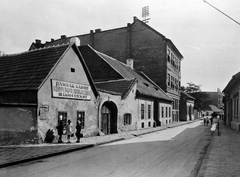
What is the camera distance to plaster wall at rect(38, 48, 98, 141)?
1358 centimetres

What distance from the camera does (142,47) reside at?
37312 millimetres

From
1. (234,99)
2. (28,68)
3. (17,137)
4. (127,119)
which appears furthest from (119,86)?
(17,137)

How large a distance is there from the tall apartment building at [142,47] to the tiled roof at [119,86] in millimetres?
13942

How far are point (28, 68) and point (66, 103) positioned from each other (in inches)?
125

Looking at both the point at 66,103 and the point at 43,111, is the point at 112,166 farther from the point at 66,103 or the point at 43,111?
the point at 66,103

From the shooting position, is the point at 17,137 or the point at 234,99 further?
the point at 234,99

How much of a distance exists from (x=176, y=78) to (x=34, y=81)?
3405 centimetres

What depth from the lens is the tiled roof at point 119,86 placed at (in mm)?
22953

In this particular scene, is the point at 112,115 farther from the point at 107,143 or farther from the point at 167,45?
the point at 167,45

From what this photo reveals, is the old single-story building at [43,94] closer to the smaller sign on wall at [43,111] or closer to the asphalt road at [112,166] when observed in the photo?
the smaller sign on wall at [43,111]

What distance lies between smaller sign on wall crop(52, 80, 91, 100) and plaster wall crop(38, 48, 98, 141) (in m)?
0.21

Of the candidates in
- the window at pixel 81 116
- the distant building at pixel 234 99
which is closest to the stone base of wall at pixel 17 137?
the window at pixel 81 116

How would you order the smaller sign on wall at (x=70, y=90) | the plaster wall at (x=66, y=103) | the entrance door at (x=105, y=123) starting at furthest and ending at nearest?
the entrance door at (x=105, y=123)
the smaller sign on wall at (x=70, y=90)
the plaster wall at (x=66, y=103)

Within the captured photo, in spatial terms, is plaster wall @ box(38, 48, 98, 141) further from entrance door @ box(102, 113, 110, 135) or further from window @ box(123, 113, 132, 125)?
window @ box(123, 113, 132, 125)
